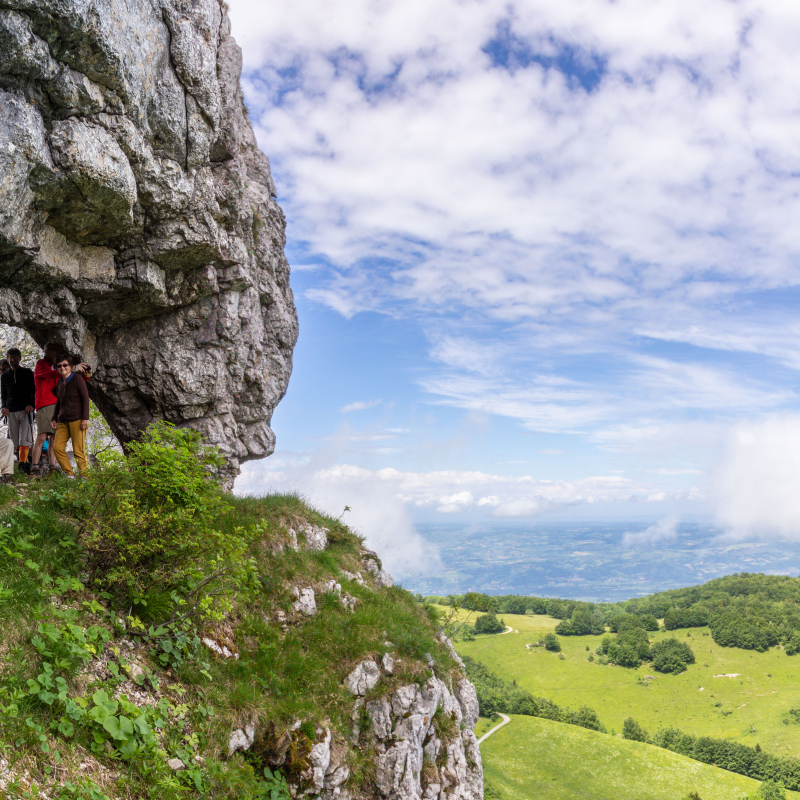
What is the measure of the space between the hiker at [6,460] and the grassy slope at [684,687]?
126378 mm

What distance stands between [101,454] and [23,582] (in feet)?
7.11

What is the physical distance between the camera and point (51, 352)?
14.5 meters

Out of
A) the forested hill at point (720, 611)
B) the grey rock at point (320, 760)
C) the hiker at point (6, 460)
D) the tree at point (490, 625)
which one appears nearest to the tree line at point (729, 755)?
the forested hill at point (720, 611)

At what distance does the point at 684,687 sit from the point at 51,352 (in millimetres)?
150560

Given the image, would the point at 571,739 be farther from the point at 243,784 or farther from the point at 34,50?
the point at 34,50

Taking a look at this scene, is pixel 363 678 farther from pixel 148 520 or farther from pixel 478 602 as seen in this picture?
pixel 148 520

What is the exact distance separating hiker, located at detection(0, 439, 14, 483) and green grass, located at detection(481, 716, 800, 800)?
269 ft

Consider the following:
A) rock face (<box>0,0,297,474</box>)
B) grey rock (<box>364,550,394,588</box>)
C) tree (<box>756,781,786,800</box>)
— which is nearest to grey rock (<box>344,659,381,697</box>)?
grey rock (<box>364,550,394,588</box>)

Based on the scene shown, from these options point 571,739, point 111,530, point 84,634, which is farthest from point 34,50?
point 571,739

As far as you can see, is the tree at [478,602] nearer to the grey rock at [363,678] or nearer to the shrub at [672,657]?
the grey rock at [363,678]

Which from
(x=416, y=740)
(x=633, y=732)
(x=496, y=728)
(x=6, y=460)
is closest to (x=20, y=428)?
(x=6, y=460)

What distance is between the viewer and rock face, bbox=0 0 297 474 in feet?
37.4

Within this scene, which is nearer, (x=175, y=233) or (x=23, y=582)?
(x=23, y=582)

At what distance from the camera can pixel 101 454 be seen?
8586 mm
